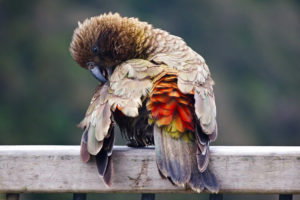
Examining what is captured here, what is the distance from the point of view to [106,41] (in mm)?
3914

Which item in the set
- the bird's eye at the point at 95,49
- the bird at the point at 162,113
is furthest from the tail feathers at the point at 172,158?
the bird's eye at the point at 95,49

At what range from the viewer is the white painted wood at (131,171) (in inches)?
105

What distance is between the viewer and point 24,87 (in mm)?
13289

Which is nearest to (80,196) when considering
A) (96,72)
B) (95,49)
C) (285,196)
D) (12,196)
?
(12,196)

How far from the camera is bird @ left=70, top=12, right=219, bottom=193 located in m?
2.72

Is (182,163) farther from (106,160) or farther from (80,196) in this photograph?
(80,196)

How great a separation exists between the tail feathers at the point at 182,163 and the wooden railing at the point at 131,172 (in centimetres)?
4

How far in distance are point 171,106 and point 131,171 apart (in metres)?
0.36

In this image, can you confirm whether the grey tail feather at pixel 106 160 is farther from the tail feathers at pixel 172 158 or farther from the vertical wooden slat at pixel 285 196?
the vertical wooden slat at pixel 285 196

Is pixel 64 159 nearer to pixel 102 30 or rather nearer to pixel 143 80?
pixel 143 80

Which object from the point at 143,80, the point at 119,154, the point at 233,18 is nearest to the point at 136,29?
the point at 143,80

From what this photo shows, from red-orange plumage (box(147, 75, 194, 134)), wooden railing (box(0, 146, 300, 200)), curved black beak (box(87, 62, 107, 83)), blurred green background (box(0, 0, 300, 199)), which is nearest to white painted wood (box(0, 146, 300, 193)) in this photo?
wooden railing (box(0, 146, 300, 200))

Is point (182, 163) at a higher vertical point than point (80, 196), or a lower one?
higher

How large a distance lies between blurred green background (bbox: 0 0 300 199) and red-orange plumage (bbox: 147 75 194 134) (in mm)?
9011
